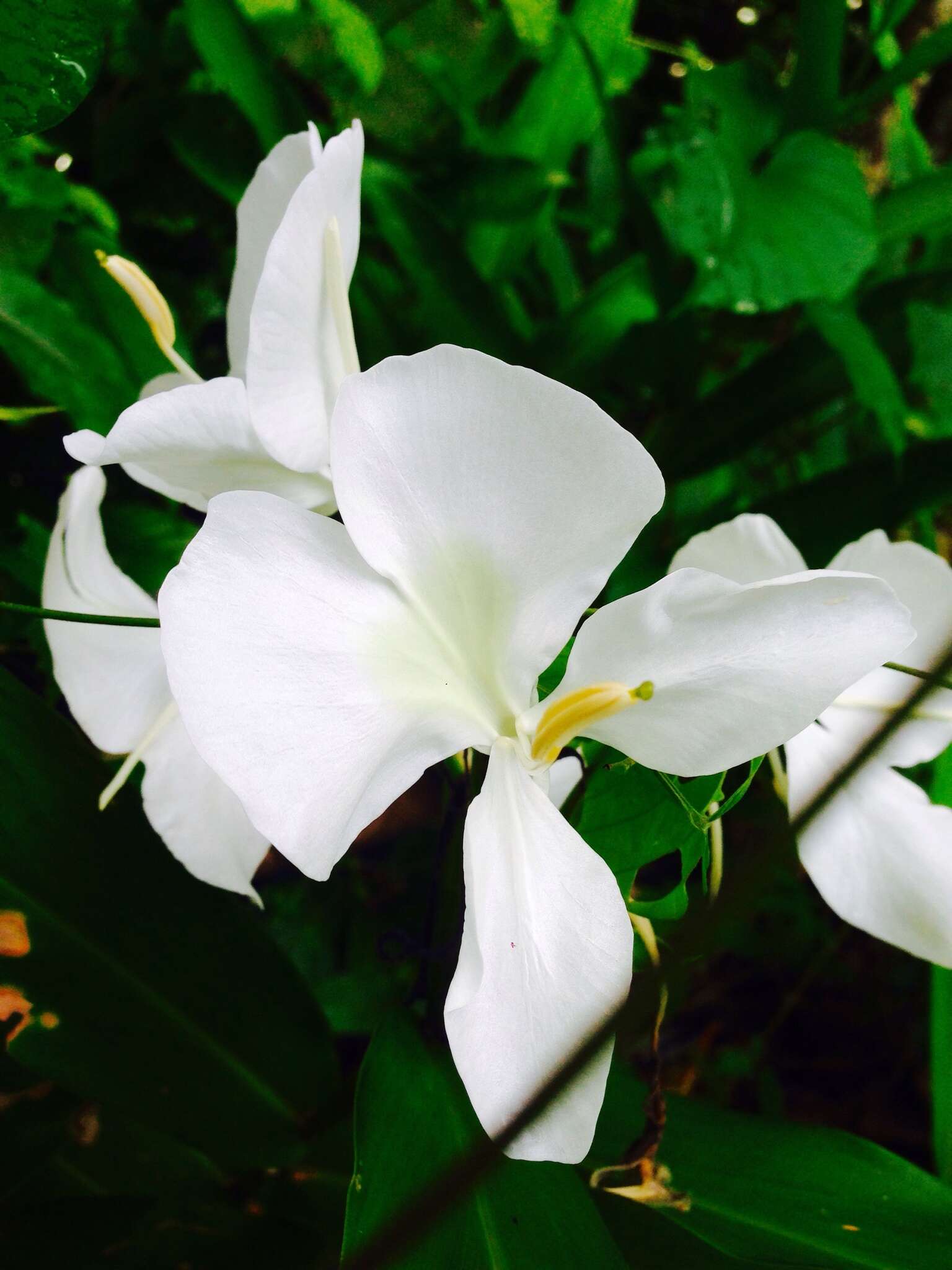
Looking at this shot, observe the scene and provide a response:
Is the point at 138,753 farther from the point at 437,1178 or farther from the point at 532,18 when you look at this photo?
the point at 532,18

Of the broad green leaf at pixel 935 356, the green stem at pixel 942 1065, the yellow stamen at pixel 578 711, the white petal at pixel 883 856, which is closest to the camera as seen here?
the yellow stamen at pixel 578 711

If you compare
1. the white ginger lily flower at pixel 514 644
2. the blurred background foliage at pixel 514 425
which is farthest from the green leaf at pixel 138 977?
the white ginger lily flower at pixel 514 644

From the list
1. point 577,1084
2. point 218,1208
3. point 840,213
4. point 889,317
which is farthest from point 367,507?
point 889,317

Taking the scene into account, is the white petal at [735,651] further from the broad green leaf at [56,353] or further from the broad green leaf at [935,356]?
the broad green leaf at [935,356]

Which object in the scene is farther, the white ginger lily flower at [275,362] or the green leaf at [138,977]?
the green leaf at [138,977]

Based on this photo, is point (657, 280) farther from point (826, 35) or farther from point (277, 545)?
point (277, 545)

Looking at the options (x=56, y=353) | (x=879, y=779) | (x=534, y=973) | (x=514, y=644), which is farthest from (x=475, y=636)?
(x=56, y=353)
